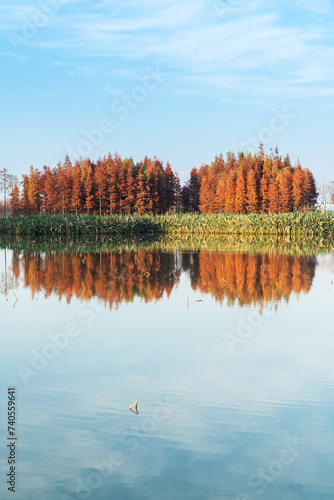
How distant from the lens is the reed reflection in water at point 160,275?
12414mm

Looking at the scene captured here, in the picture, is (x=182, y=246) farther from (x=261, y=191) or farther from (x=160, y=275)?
(x=261, y=191)

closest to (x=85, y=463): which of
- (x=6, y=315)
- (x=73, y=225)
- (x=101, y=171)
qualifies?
(x=6, y=315)

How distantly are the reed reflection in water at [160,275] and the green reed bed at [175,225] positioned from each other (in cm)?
1669

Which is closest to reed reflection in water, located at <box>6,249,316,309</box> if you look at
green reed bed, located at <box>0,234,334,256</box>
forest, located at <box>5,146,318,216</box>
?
green reed bed, located at <box>0,234,334,256</box>

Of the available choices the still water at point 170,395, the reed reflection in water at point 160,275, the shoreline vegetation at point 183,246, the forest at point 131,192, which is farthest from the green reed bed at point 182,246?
the forest at point 131,192

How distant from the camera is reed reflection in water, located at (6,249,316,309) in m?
12.4

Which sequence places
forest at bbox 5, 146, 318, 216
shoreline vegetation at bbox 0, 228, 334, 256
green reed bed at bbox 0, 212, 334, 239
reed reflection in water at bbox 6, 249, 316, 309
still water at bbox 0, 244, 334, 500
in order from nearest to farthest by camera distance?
1. still water at bbox 0, 244, 334, 500
2. reed reflection in water at bbox 6, 249, 316, 309
3. shoreline vegetation at bbox 0, 228, 334, 256
4. green reed bed at bbox 0, 212, 334, 239
5. forest at bbox 5, 146, 318, 216

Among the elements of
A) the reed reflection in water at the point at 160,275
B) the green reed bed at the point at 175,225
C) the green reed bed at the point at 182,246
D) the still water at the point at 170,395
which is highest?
the green reed bed at the point at 175,225

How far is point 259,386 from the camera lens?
5.94 meters

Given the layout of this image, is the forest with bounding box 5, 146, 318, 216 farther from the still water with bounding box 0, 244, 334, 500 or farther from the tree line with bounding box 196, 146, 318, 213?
the still water with bounding box 0, 244, 334, 500

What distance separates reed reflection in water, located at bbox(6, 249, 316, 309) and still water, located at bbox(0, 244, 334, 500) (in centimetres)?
30

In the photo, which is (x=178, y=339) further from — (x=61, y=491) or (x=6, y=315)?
(x=61, y=491)

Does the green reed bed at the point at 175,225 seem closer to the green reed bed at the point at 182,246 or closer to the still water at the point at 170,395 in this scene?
the green reed bed at the point at 182,246

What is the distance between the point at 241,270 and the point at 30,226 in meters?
27.7
